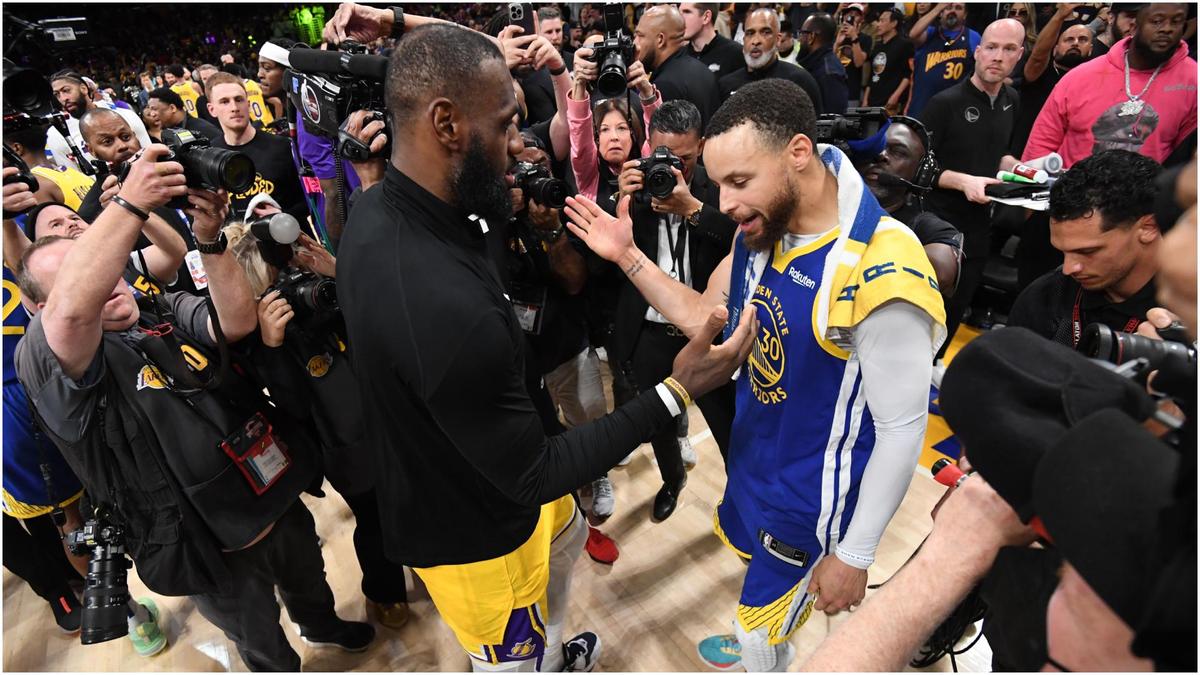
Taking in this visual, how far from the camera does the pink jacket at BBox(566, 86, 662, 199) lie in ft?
9.29

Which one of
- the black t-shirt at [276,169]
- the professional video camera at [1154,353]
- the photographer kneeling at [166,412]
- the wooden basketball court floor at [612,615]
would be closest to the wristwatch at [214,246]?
the photographer kneeling at [166,412]

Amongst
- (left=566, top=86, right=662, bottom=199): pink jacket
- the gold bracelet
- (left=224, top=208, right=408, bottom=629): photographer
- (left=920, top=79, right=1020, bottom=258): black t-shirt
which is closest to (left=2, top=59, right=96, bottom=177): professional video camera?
(left=224, top=208, right=408, bottom=629): photographer

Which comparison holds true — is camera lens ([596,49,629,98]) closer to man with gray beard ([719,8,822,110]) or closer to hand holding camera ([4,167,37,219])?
man with gray beard ([719,8,822,110])

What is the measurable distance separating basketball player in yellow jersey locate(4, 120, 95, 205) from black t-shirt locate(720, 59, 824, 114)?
3.88m

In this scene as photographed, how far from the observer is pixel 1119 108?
3100 mm

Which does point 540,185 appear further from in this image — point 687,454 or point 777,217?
point 687,454

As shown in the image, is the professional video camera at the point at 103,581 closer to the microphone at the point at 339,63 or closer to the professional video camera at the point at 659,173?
the microphone at the point at 339,63

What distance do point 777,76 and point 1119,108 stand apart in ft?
6.76

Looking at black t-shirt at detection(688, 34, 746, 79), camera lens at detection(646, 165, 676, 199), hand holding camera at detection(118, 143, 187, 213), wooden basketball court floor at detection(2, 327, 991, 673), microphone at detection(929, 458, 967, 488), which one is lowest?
wooden basketball court floor at detection(2, 327, 991, 673)

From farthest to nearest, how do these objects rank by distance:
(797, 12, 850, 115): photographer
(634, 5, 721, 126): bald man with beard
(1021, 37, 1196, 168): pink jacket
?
(797, 12, 850, 115): photographer
(634, 5, 721, 126): bald man with beard
(1021, 37, 1196, 168): pink jacket

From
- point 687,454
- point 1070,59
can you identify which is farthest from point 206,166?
point 1070,59

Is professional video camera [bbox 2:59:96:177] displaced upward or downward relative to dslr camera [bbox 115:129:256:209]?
downward

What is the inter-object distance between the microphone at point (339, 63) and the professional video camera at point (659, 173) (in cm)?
90

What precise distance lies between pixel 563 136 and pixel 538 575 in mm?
2078
